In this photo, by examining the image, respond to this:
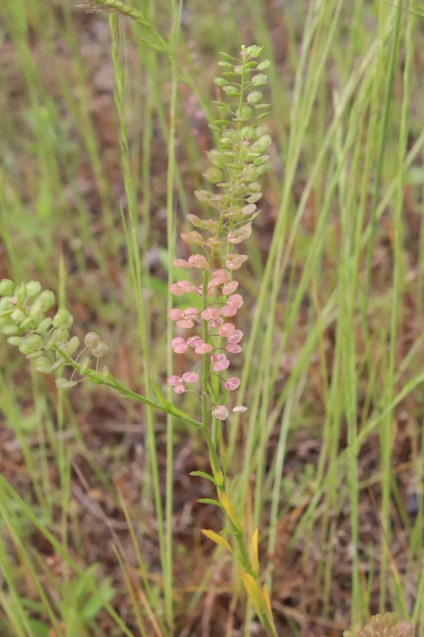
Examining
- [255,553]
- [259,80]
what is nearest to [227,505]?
[255,553]

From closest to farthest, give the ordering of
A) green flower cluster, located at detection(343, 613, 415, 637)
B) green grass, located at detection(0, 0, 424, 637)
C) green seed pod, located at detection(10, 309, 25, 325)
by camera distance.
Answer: green seed pod, located at detection(10, 309, 25, 325) < green flower cluster, located at detection(343, 613, 415, 637) < green grass, located at detection(0, 0, 424, 637)

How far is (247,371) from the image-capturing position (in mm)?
886

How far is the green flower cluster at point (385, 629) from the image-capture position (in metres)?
0.54

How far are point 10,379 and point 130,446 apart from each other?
252 millimetres

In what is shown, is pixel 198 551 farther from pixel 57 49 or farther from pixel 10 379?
pixel 57 49

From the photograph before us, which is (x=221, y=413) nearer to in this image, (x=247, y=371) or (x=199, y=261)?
(x=199, y=261)

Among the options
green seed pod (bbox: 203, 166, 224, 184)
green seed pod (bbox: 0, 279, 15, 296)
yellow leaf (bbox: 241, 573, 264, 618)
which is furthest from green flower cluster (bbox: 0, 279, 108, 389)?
yellow leaf (bbox: 241, 573, 264, 618)

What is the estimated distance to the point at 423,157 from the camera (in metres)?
1.68

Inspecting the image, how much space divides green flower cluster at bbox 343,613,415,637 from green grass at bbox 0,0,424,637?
0.26ft

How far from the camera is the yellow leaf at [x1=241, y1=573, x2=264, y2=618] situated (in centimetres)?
57

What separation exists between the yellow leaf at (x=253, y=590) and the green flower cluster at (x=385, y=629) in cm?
8

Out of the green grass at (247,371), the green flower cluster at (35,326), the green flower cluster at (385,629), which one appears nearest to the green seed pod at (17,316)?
the green flower cluster at (35,326)

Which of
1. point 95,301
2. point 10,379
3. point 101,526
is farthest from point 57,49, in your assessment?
point 101,526

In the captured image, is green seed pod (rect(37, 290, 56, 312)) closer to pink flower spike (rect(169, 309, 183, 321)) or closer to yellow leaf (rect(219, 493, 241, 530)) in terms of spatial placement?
pink flower spike (rect(169, 309, 183, 321))
